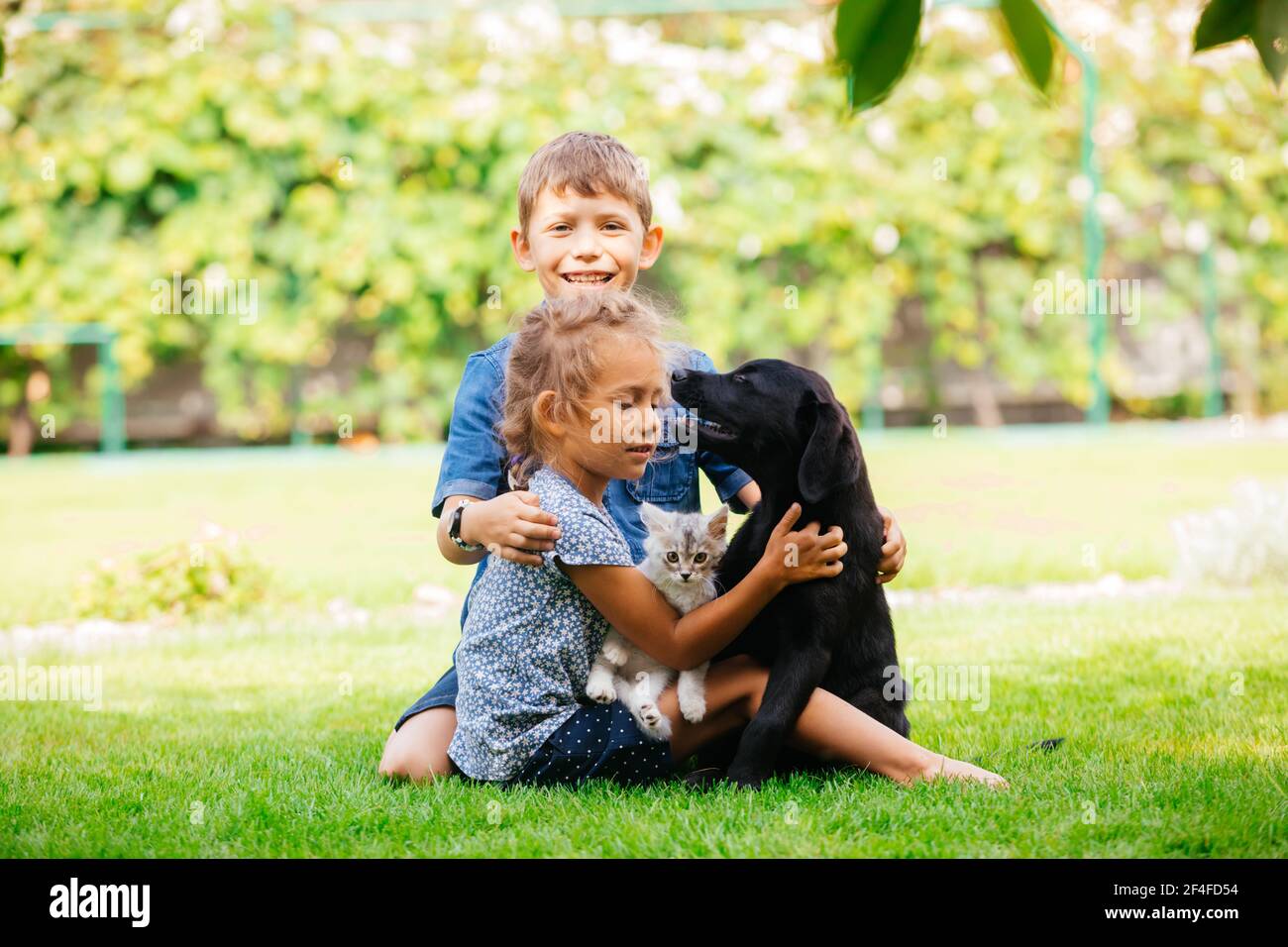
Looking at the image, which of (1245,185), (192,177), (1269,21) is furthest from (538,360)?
(1245,185)

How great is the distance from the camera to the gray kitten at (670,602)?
284 centimetres

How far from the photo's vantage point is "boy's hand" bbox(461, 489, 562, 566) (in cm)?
265

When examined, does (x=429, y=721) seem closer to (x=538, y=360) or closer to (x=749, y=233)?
(x=538, y=360)

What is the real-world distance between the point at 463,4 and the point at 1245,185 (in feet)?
21.8

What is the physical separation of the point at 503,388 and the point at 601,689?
0.75m

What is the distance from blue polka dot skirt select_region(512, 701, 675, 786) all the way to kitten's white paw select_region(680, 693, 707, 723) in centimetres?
9

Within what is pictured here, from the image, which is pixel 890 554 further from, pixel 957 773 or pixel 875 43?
pixel 875 43

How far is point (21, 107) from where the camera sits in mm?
10078

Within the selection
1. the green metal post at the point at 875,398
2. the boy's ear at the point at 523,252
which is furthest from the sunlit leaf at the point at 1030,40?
the green metal post at the point at 875,398

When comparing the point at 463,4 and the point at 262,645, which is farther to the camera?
the point at 463,4

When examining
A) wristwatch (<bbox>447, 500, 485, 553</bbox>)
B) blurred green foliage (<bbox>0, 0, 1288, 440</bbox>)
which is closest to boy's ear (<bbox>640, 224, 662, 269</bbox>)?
wristwatch (<bbox>447, 500, 485, 553</bbox>)

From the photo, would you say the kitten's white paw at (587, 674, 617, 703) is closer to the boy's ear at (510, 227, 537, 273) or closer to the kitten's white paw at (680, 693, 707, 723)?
the kitten's white paw at (680, 693, 707, 723)

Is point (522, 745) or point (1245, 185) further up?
point (1245, 185)

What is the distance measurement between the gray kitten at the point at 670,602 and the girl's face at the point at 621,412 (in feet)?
0.58
